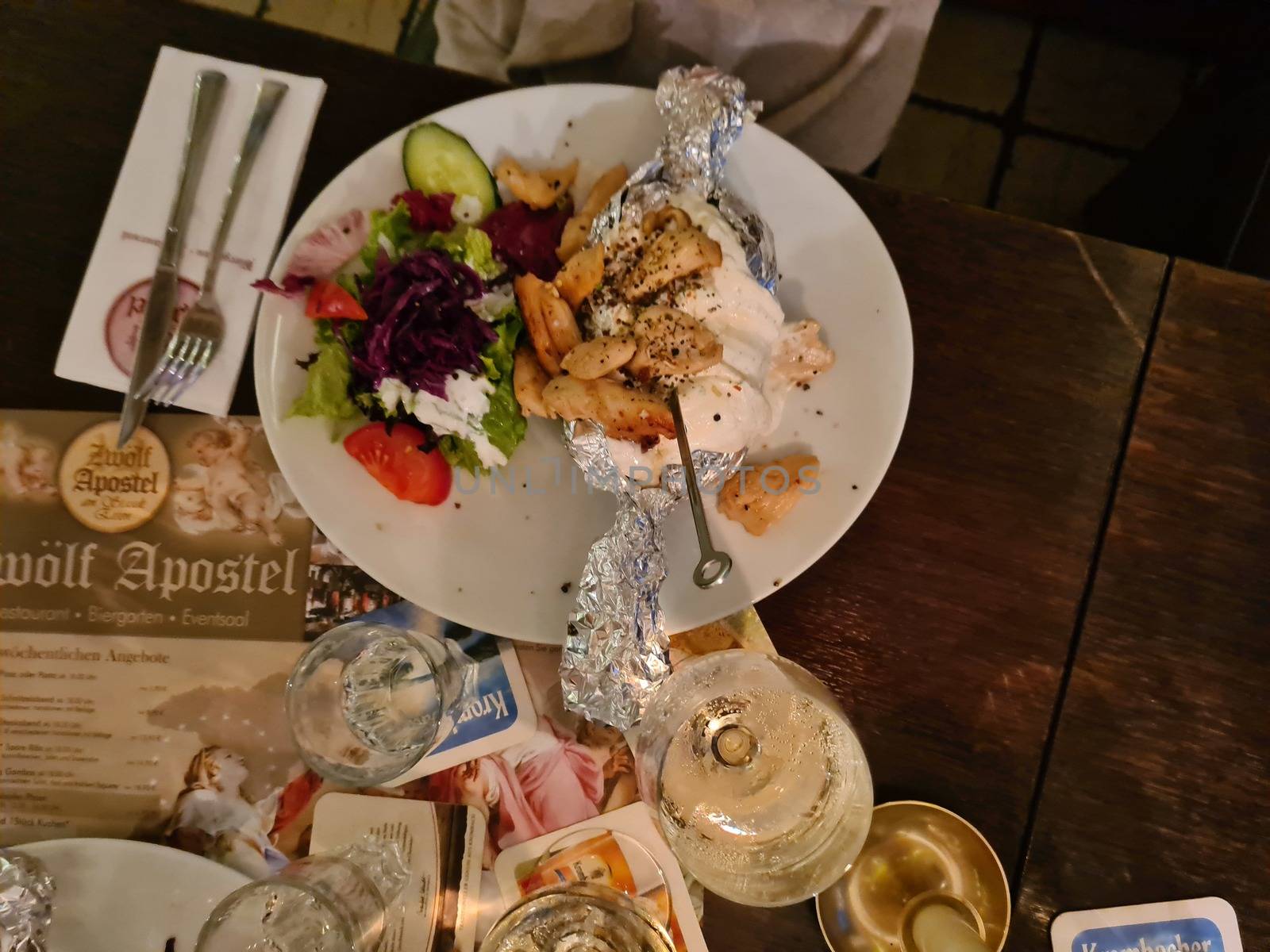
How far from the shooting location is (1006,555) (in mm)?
943

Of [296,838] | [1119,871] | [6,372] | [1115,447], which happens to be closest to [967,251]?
[1115,447]

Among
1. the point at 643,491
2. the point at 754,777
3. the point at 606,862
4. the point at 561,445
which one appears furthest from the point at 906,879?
the point at 561,445

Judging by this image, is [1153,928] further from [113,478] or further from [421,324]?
[113,478]

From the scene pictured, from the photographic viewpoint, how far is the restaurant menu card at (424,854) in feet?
3.03

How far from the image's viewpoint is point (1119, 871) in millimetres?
907

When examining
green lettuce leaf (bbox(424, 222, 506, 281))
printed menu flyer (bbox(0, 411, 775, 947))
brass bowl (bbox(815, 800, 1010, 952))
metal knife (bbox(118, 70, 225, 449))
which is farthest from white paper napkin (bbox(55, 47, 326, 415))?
brass bowl (bbox(815, 800, 1010, 952))

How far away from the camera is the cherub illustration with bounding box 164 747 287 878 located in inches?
37.0

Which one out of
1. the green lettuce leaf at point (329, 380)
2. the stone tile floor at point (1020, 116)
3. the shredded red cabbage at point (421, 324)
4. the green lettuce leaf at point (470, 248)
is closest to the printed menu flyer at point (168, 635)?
the green lettuce leaf at point (329, 380)

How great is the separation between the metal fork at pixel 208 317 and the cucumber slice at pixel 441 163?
8.0 inches

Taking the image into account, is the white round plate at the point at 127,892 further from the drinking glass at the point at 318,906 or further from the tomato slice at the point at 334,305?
the tomato slice at the point at 334,305

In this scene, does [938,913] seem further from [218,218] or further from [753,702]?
[218,218]

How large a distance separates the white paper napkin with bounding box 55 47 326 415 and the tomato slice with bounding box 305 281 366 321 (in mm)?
106

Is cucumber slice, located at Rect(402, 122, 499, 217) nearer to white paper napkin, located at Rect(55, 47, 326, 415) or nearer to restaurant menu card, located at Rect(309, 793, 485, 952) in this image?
white paper napkin, located at Rect(55, 47, 326, 415)

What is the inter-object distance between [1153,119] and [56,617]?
2183 millimetres
